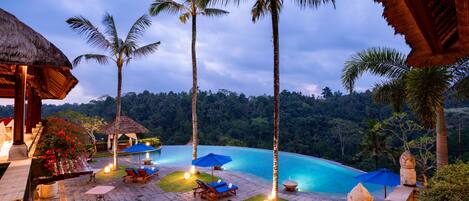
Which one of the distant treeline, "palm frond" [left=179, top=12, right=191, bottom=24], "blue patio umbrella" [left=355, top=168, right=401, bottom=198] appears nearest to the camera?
"blue patio umbrella" [left=355, top=168, right=401, bottom=198]

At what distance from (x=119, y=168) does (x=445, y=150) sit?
16.2 meters

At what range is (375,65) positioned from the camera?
30.0 feet

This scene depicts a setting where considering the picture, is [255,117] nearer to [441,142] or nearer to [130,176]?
[130,176]

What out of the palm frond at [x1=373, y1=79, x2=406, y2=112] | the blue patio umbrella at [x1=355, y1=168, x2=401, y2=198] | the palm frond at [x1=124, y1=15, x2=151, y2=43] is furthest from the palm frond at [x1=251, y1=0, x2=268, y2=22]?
the palm frond at [x1=124, y1=15, x2=151, y2=43]

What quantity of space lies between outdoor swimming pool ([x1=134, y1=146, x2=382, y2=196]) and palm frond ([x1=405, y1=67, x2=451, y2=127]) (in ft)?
23.9

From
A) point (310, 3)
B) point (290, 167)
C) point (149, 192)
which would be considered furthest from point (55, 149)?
point (290, 167)

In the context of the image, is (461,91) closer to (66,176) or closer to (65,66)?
(65,66)

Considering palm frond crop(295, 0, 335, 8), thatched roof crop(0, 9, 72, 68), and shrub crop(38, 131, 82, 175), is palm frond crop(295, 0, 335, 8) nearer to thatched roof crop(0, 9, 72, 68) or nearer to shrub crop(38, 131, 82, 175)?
thatched roof crop(0, 9, 72, 68)

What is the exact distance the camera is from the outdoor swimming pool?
1552cm

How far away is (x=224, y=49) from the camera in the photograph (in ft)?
607

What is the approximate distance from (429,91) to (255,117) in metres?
35.3

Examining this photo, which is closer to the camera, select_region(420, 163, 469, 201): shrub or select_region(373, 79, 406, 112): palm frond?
select_region(420, 163, 469, 201): shrub

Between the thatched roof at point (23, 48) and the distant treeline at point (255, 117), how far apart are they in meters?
27.4

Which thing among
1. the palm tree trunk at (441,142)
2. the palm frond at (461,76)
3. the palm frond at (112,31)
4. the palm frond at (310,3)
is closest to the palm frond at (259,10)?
the palm frond at (310,3)
